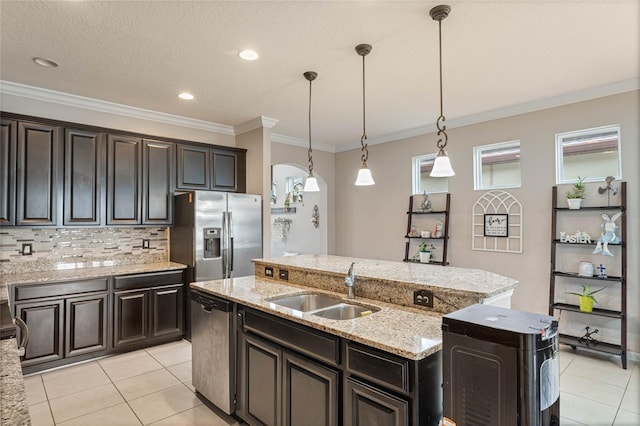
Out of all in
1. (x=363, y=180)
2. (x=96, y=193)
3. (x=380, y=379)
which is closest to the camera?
(x=380, y=379)

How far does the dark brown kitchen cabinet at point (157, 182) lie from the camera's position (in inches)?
166

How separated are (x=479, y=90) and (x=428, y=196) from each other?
185cm

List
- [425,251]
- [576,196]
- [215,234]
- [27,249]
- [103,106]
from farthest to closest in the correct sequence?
[425,251] < [215,234] < [103,106] < [576,196] < [27,249]

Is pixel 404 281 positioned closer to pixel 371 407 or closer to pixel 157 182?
pixel 371 407

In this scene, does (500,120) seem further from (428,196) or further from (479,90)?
(428,196)

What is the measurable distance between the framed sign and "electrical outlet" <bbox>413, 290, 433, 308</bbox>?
2.85 metres

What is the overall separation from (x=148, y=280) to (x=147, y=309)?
33 centimetres

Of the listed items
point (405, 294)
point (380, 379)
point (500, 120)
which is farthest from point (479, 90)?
point (380, 379)

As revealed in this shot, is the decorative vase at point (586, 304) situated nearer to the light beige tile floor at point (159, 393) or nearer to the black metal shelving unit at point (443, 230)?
the light beige tile floor at point (159, 393)

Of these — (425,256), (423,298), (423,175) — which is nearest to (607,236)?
(425,256)

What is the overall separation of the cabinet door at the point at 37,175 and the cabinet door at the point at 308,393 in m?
3.07

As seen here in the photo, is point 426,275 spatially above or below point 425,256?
above

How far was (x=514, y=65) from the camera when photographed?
10.4ft

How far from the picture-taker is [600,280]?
3744 mm
